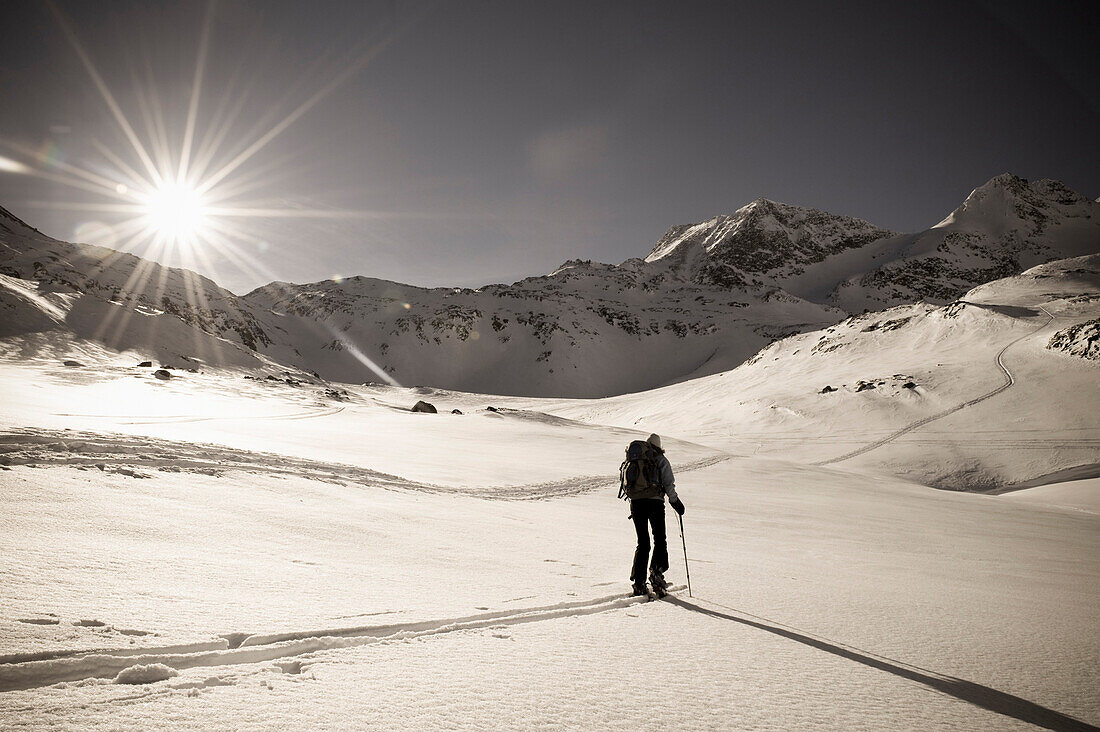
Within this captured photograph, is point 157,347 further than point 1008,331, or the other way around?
point 157,347

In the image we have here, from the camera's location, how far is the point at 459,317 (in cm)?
11056

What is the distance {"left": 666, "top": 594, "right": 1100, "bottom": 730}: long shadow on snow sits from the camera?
3.02 m

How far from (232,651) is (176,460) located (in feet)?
25.3

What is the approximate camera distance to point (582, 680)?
9.66 feet

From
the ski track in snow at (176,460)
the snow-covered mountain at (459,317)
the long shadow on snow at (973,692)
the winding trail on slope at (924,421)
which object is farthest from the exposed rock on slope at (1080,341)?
the snow-covered mountain at (459,317)

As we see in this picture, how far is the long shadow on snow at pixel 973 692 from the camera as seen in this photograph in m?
3.02

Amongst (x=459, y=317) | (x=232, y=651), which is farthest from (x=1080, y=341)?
(x=459, y=317)

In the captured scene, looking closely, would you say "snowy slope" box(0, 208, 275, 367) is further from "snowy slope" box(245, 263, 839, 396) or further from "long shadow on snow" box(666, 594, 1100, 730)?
"long shadow on snow" box(666, 594, 1100, 730)

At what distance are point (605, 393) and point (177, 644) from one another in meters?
96.6

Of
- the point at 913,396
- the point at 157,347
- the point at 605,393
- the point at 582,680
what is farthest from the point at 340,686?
the point at 605,393

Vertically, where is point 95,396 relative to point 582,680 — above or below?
above

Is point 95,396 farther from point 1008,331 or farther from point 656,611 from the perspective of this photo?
point 1008,331

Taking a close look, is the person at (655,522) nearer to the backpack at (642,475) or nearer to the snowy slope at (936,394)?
the backpack at (642,475)

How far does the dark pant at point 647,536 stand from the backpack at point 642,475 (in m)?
0.12
